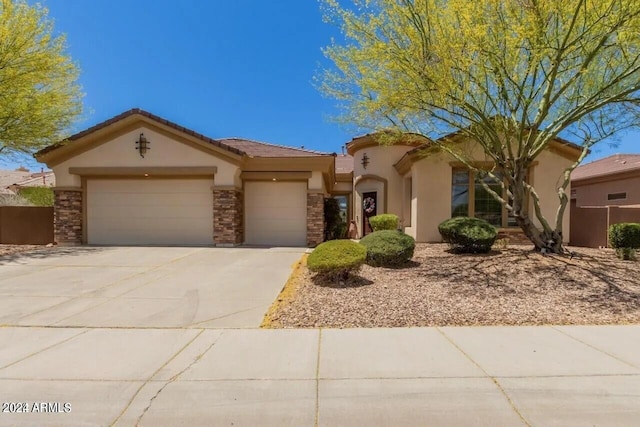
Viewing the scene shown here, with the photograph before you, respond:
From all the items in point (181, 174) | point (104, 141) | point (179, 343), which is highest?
point (104, 141)

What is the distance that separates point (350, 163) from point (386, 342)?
1967cm

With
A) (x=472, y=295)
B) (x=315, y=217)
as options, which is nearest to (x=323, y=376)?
(x=472, y=295)

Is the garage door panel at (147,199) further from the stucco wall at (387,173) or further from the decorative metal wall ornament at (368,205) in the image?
the stucco wall at (387,173)

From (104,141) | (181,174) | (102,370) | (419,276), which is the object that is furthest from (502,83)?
(104,141)

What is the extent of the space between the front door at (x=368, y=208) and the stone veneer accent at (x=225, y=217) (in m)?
7.76

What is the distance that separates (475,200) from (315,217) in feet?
19.9

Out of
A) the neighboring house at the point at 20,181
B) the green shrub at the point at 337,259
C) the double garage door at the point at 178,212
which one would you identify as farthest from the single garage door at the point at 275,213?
the neighboring house at the point at 20,181

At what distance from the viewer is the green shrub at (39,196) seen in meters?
18.4

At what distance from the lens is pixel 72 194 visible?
12.8 m

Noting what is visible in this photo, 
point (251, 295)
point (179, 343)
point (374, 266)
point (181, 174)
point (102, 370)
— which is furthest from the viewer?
point (181, 174)

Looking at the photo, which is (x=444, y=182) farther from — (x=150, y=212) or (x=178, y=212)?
(x=150, y=212)

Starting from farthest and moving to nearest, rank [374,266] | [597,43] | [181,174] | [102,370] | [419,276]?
[181,174]
[374,266]
[419,276]
[597,43]
[102,370]

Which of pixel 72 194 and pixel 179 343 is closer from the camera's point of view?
pixel 179 343

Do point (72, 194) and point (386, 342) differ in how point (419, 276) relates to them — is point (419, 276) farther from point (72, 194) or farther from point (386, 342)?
point (72, 194)
